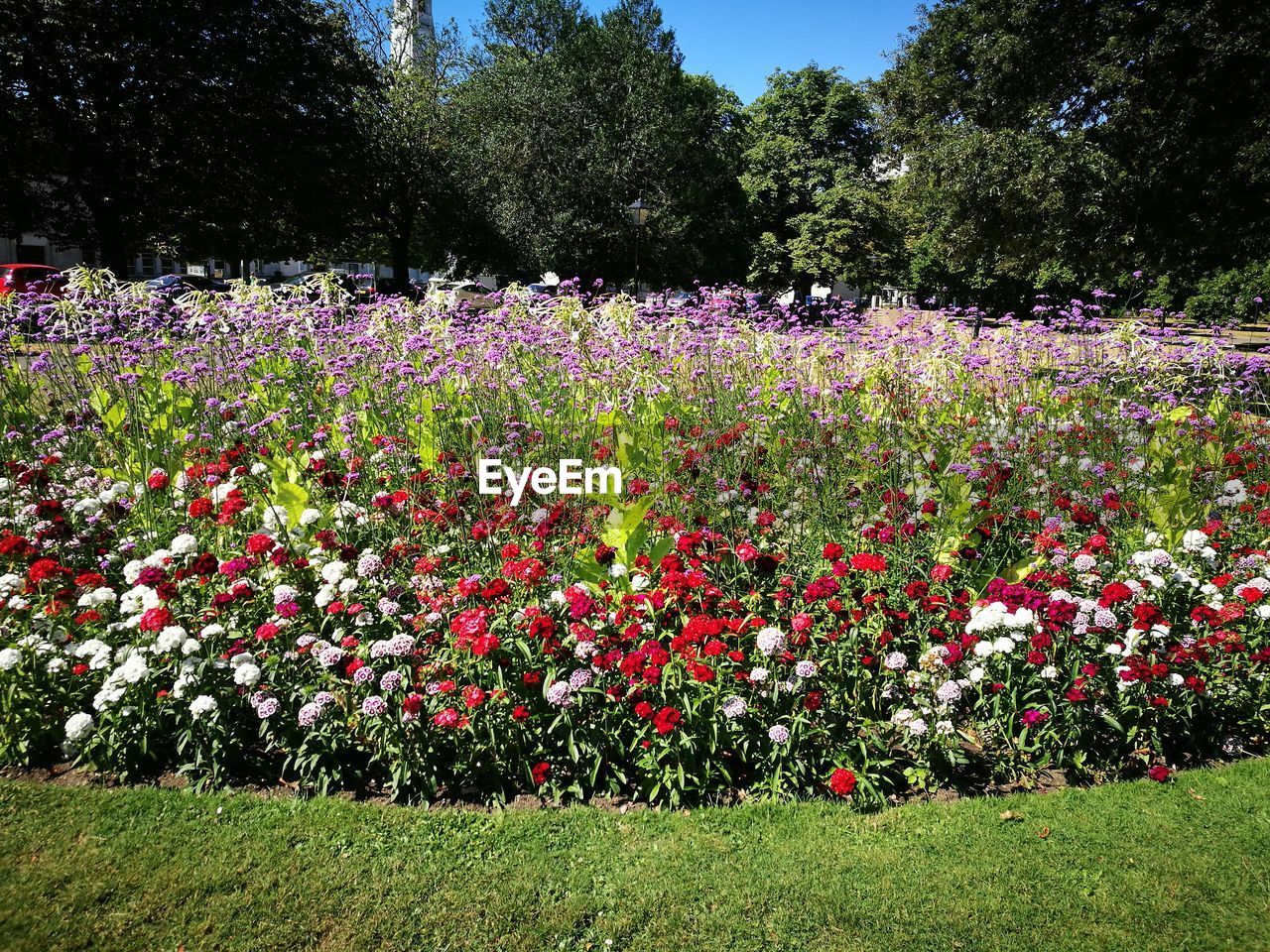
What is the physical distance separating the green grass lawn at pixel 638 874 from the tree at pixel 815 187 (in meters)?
28.6

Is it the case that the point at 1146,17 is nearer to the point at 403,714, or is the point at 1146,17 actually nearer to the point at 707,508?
the point at 707,508

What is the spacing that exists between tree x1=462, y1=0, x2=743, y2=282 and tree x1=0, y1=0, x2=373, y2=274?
4996 mm

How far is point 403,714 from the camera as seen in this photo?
260 centimetres

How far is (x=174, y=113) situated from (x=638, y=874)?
20146 millimetres

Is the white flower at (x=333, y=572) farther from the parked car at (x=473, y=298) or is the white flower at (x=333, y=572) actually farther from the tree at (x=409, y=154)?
the tree at (x=409, y=154)

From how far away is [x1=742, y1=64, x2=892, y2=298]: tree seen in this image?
29.3 metres

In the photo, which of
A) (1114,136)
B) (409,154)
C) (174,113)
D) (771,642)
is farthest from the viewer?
(409,154)

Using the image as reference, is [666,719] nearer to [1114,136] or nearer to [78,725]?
[78,725]

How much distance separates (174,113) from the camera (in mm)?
16875

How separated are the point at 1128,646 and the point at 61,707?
4.15 metres

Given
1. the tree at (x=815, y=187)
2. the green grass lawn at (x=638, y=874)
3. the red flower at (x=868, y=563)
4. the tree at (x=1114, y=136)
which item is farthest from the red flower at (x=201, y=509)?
the tree at (x=815, y=187)

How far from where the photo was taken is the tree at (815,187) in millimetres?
29281

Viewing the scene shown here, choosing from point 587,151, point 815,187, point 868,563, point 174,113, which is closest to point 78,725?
point 868,563

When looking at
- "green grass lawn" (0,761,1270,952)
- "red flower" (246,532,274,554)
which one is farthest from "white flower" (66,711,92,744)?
"red flower" (246,532,274,554)
